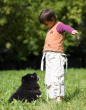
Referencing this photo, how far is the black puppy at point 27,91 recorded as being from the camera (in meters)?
3.76

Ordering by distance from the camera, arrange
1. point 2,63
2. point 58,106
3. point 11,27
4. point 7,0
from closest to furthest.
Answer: point 58,106 → point 7,0 → point 11,27 → point 2,63

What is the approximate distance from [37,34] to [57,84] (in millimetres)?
11470

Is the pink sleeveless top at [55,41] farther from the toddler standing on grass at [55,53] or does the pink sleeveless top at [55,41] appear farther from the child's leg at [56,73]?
the child's leg at [56,73]

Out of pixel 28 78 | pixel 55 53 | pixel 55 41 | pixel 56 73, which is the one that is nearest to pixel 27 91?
pixel 28 78

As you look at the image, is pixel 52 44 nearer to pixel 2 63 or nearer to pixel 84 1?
pixel 84 1

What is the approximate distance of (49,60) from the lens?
380 cm

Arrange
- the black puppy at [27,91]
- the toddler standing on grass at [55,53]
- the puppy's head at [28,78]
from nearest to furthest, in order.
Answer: the toddler standing on grass at [55,53] → the black puppy at [27,91] → the puppy's head at [28,78]

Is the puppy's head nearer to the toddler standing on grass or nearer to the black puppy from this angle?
the black puppy

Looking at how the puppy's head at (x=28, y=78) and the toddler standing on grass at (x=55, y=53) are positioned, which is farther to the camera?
the puppy's head at (x=28, y=78)

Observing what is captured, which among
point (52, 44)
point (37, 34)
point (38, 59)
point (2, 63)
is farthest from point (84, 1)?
point (2, 63)

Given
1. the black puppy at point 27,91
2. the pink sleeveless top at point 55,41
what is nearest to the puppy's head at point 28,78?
the black puppy at point 27,91

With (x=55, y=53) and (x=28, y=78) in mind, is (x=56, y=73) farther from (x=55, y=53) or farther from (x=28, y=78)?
(x=28, y=78)

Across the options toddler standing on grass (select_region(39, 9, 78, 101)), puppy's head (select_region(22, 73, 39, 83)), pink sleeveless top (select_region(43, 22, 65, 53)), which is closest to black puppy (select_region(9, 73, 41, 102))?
puppy's head (select_region(22, 73, 39, 83))

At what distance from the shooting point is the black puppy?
376 cm
